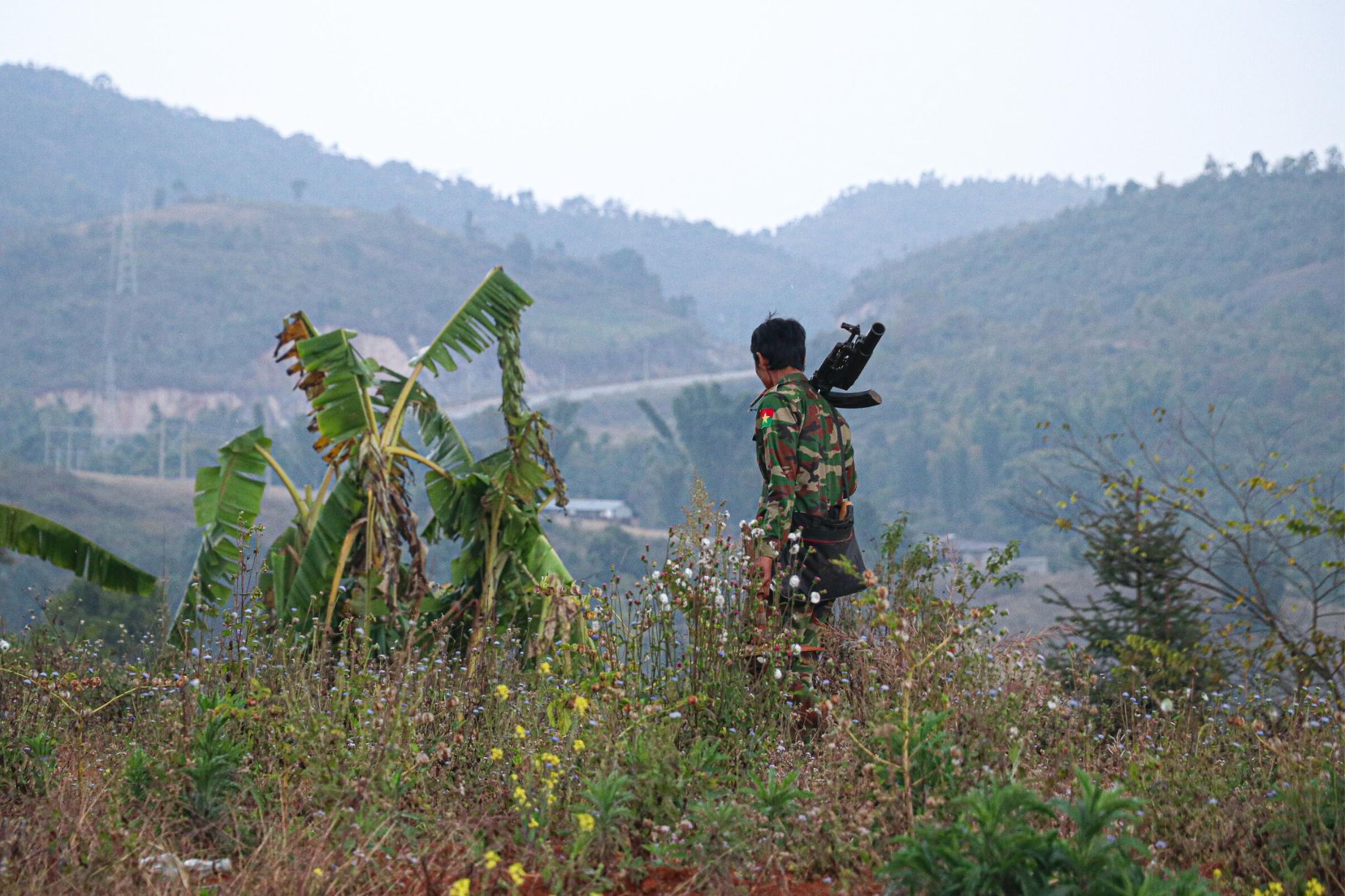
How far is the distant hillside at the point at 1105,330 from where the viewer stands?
65.2m

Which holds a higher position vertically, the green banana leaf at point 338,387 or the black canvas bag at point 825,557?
the green banana leaf at point 338,387

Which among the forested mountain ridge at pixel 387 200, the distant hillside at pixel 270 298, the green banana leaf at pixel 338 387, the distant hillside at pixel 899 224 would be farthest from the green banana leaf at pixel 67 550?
the distant hillside at pixel 899 224

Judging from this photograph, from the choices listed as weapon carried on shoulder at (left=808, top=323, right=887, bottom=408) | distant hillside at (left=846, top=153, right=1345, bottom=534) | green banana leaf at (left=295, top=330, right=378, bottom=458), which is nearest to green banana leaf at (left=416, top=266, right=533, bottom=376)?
green banana leaf at (left=295, top=330, right=378, bottom=458)

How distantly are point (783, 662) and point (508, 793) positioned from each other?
1.28 m

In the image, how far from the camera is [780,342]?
16.1ft

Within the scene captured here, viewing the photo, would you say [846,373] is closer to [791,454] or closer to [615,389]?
[791,454]

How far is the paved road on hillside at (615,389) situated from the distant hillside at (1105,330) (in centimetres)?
1400

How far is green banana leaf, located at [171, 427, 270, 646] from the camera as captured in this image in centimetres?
779

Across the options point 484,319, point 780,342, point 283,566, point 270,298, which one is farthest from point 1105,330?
point 780,342

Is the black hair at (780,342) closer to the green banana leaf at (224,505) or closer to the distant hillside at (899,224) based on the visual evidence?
the green banana leaf at (224,505)

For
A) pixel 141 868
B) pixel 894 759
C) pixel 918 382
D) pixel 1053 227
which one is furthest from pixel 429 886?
pixel 1053 227

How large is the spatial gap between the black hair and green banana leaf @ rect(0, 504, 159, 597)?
370 centimetres

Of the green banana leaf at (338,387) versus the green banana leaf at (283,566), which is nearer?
the green banana leaf at (338,387)

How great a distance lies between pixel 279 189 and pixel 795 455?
179066 millimetres
